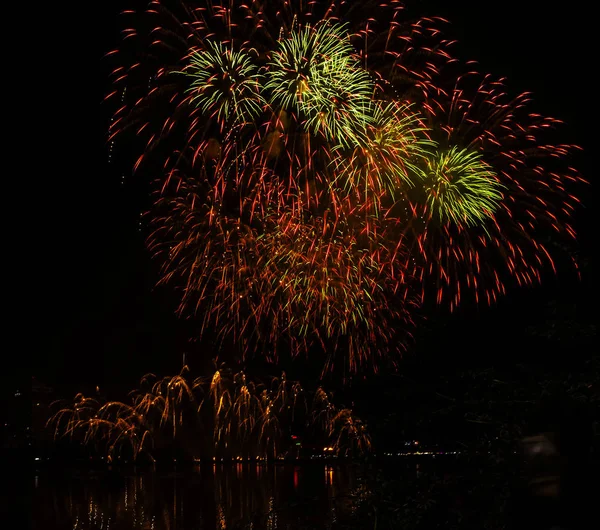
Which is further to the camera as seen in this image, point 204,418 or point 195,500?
point 204,418

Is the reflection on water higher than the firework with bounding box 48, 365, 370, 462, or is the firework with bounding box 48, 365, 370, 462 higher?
the firework with bounding box 48, 365, 370, 462

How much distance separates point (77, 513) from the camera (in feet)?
59.1

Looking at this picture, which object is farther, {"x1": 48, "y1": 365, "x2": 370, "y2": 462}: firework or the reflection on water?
{"x1": 48, "y1": 365, "x2": 370, "y2": 462}: firework

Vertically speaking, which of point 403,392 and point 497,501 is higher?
point 403,392

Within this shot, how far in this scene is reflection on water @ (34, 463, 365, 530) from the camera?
1441cm

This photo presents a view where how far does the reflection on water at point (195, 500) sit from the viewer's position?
14406 millimetres

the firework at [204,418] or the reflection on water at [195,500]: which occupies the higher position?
the firework at [204,418]

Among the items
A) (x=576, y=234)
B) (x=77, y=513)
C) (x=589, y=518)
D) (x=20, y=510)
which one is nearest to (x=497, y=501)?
(x=589, y=518)

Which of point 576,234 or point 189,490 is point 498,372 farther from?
point 189,490

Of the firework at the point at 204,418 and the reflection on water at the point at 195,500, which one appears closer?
the reflection on water at the point at 195,500

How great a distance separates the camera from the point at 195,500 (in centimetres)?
2031

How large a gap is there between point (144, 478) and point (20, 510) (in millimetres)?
12229

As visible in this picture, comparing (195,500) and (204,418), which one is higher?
(204,418)

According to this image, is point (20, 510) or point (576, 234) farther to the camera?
point (20, 510)
